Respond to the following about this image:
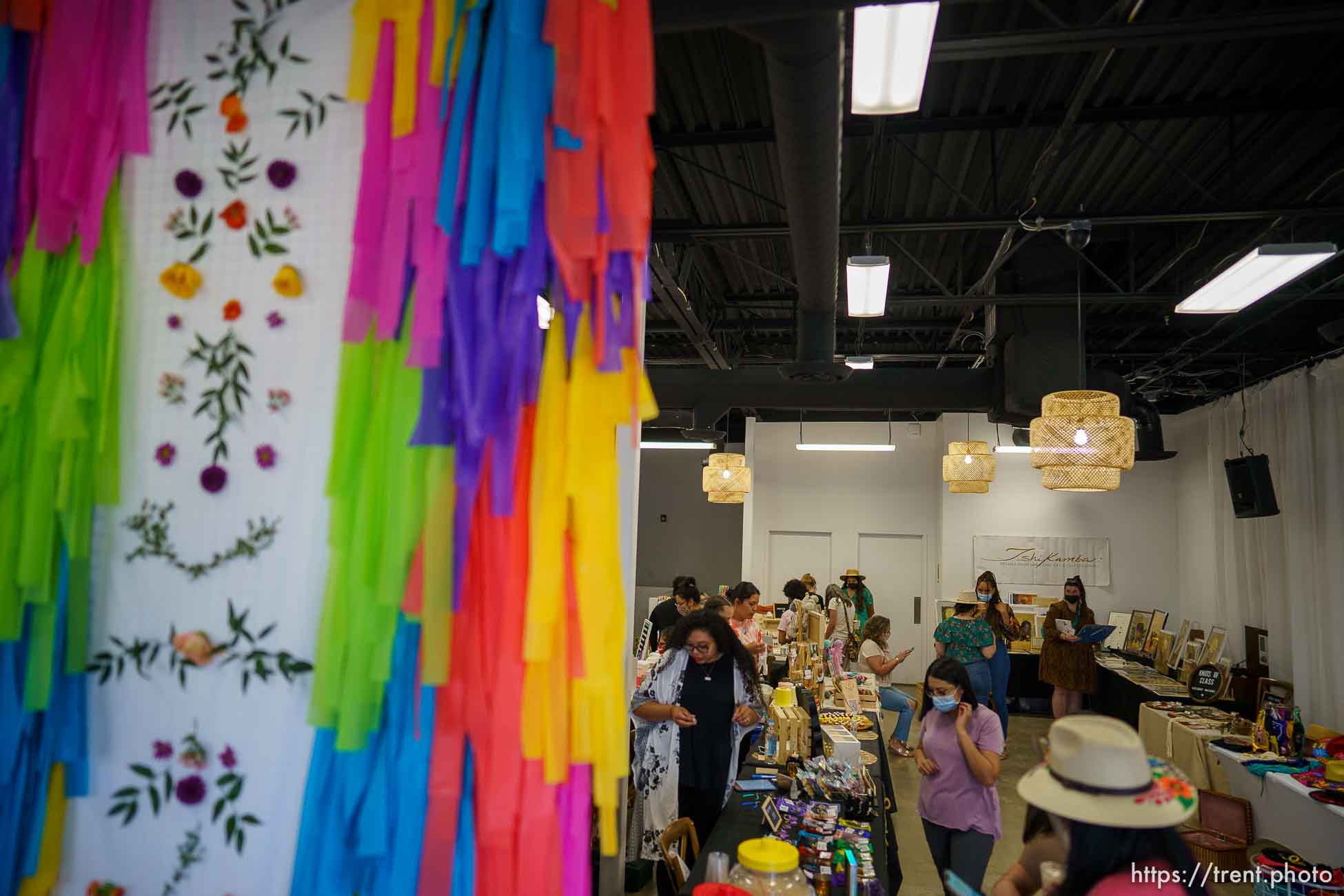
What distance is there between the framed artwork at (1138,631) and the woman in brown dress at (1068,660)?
2089 millimetres

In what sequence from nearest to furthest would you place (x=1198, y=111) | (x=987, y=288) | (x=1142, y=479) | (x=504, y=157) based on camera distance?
(x=504, y=157) < (x=1198, y=111) < (x=987, y=288) < (x=1142, y=479)

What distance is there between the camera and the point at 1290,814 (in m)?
4.59

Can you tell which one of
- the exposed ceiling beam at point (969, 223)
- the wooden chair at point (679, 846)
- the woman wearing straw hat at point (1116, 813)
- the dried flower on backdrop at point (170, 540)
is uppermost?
the exposed ceiling beam at point (969, 223)

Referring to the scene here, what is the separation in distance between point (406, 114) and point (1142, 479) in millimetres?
12392

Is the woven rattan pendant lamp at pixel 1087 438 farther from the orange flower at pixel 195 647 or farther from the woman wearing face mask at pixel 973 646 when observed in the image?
the orange flower at pixel 195 647

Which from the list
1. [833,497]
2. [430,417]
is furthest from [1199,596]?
[430,417]

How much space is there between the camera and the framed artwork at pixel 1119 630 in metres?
10.7

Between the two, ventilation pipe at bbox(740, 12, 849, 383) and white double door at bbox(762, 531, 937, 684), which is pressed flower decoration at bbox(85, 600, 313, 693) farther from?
white double door at bbox(762, 531, 937, 684)

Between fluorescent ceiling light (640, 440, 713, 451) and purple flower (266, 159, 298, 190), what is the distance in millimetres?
9613

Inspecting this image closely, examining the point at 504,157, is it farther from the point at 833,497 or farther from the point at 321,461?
the point at 833,497

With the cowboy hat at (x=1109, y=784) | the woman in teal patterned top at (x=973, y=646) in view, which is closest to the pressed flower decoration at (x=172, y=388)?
the cowboy hat at (x=1109, y=784)

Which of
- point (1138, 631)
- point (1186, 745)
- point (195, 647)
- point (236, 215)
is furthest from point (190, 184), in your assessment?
point (1138, 631)

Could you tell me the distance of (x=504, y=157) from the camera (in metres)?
1.22

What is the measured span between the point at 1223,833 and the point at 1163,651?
5.17 meters
